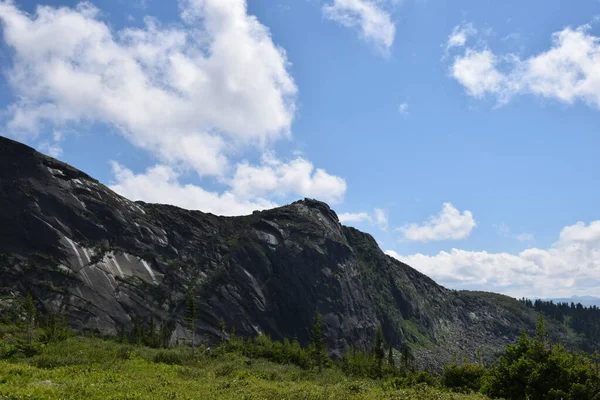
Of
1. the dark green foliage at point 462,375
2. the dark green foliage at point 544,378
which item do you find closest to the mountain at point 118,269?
the dark green foliage at point 462,375

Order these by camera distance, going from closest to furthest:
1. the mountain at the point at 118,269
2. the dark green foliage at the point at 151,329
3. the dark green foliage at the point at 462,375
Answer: the dark green foliage at the point at 462,375
the dark green foliage at the point at 151,329
the mountain at the point at 118,269

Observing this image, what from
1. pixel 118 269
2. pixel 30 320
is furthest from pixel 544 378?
pixel 118 269

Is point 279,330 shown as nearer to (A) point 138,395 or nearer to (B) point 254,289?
(B) point 254,289

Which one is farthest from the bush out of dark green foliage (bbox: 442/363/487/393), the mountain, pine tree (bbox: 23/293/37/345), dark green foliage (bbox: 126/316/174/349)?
the mountain

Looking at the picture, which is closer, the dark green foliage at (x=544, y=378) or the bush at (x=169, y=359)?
the dark green foliage at (x=544, y=378)

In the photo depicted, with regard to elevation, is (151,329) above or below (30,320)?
below

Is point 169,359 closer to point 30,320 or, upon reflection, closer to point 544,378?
point 544,378

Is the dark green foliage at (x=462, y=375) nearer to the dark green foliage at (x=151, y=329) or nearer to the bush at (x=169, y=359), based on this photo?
the bush at (x=169, y=359)

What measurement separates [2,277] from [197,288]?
231ft

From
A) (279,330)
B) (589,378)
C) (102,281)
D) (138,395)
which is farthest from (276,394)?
(279,330)

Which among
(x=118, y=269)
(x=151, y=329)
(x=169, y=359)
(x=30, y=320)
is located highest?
(x=118, y=269)

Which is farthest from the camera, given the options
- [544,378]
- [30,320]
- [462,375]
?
[30,320]

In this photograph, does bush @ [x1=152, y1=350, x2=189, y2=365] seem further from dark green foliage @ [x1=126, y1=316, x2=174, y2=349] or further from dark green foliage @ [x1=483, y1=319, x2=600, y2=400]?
dark green foliage @ [x1=126, y1=316, x2=174, y2=349]

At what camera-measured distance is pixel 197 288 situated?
176 metres
